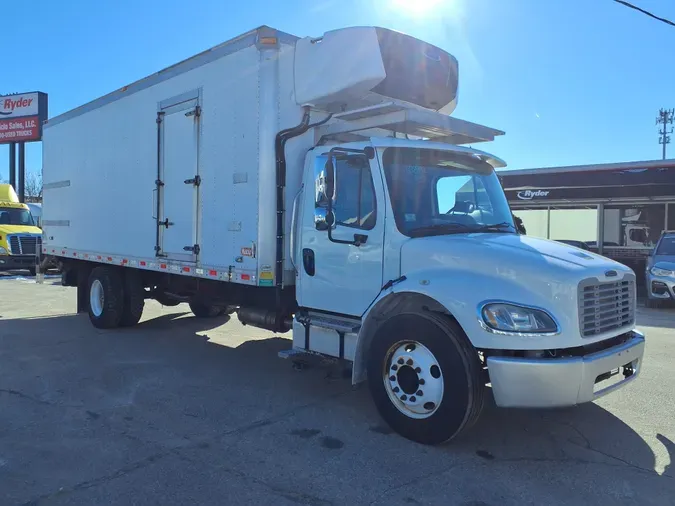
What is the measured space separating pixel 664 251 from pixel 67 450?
43.6 ft

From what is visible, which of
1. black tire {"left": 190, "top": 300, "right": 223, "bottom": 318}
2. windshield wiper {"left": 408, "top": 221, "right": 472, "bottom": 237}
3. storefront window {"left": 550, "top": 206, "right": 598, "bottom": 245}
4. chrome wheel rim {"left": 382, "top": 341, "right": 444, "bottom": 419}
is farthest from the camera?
storefront window {"left": 550, "top": 206, "right": 598, "bottom": 245}

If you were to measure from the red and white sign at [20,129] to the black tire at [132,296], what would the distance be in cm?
3236

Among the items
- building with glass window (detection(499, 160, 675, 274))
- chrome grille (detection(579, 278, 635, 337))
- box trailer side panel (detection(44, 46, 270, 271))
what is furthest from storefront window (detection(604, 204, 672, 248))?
box trailer side panel (detection(44, 46, 270, 271))

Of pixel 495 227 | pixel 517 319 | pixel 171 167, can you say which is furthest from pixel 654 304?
pixel 171 167

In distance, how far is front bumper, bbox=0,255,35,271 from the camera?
19.5m

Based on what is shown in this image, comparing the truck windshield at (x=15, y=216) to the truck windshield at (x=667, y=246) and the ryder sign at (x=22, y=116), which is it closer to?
the ryder sign at (x=22, y=116)

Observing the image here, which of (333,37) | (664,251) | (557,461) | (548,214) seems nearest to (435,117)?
(333,37)

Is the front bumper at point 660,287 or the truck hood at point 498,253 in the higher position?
the truck hood at point 498,253

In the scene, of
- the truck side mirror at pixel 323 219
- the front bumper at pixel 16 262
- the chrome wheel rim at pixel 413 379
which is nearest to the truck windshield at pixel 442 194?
the truck side mirror at pixel 323 219

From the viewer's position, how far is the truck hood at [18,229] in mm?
19703

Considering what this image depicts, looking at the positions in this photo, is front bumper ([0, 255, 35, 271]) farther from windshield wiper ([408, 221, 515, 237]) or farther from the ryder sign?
the ryder sign

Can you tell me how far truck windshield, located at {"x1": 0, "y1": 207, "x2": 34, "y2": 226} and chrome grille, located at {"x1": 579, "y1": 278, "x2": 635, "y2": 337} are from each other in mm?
21311

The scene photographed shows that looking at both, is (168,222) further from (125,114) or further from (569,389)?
(569,389)

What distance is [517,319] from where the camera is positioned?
13.1 feet
